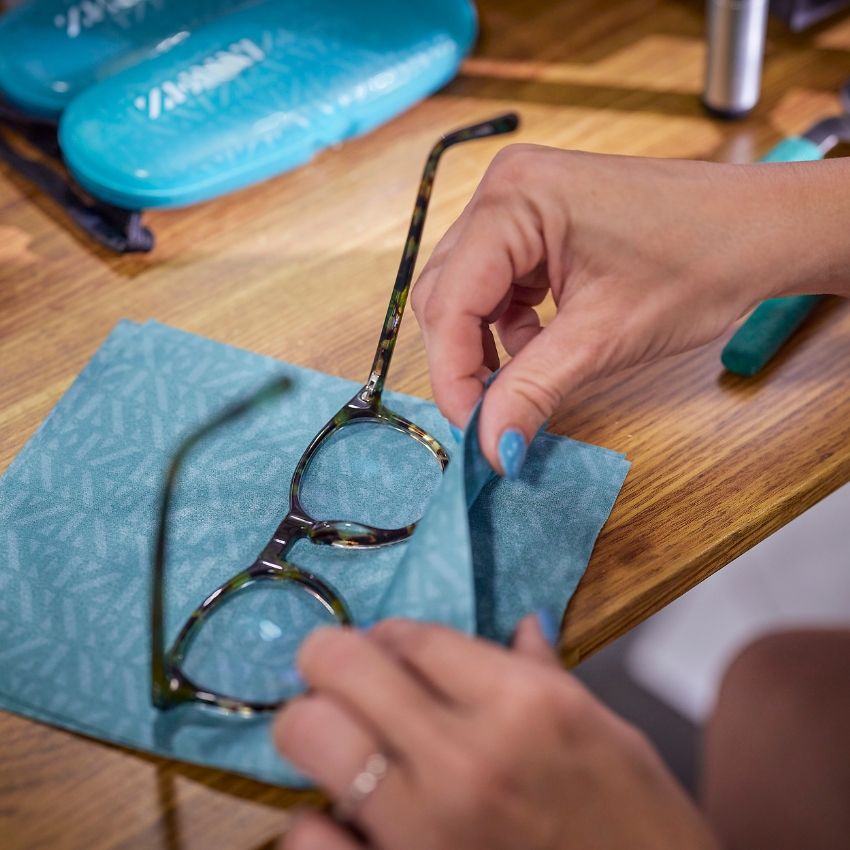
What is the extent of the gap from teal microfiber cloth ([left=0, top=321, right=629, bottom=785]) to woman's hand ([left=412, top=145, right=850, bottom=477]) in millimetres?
54

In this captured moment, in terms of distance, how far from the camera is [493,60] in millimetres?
753

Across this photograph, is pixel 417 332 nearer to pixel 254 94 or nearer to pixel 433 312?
pixel 433 312

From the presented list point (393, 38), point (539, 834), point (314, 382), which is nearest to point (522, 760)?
point (539, 834)

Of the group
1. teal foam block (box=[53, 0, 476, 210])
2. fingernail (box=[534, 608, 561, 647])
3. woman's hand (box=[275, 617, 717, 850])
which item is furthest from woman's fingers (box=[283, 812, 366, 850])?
teal foam block (box=[53, 0, 476, 210])

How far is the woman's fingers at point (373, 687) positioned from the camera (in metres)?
0.33

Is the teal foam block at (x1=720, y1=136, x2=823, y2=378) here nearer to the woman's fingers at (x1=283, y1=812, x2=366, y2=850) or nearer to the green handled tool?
the green handled tool

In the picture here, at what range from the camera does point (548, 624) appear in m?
0.39

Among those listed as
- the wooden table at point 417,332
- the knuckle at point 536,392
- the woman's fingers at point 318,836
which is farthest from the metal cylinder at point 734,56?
the woman's fingers at point 318,836

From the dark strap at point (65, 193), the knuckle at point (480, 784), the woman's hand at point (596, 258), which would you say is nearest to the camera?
the knuckle at point (480, 784)

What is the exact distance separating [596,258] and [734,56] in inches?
12.4

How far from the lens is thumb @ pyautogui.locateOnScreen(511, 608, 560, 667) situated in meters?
0.37

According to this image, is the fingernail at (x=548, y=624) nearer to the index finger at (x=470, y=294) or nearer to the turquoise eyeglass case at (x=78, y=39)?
the index finger at (x=470, y=294)

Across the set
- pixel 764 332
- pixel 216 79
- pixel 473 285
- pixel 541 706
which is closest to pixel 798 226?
pixel 764 332

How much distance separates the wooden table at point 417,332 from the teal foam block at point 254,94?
0.03 metres
